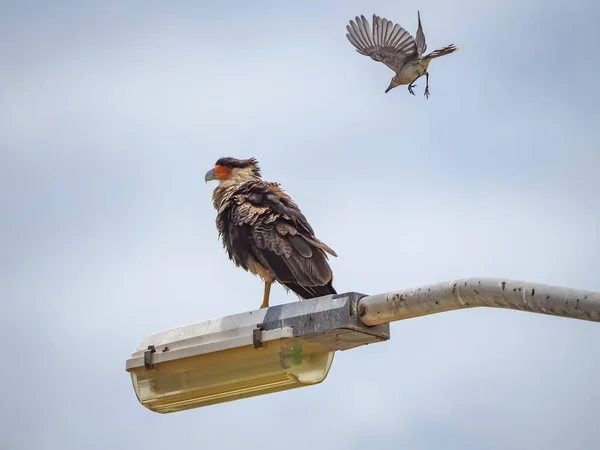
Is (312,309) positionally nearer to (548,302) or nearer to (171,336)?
(171,336)

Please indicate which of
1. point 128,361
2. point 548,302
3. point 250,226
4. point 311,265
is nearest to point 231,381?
point 128,361

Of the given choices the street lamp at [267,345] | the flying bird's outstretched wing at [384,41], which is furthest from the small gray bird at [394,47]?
the street lamp at [267,345]

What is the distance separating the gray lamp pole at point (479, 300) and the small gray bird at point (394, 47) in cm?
629

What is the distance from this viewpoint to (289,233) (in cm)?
855

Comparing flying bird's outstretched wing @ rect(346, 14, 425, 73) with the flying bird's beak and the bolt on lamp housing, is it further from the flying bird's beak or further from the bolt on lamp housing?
the bolt on lamp housing

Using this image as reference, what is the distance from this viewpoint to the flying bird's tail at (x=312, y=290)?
8.23 metres

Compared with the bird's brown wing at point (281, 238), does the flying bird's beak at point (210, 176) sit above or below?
above

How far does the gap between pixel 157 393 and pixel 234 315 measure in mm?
571

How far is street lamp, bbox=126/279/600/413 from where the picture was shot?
5285mm

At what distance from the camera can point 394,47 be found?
1173cm

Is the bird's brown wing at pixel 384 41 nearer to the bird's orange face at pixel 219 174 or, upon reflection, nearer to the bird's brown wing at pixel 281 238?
the bird's orange face at pixel 219 174

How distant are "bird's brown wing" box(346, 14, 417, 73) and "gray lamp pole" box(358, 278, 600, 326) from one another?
257 inches

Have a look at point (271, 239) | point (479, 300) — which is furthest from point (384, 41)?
point (479, 300)

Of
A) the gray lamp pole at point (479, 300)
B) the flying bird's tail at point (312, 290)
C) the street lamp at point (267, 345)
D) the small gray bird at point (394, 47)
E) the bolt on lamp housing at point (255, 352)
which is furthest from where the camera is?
the small gray bird at point (394, 47)
